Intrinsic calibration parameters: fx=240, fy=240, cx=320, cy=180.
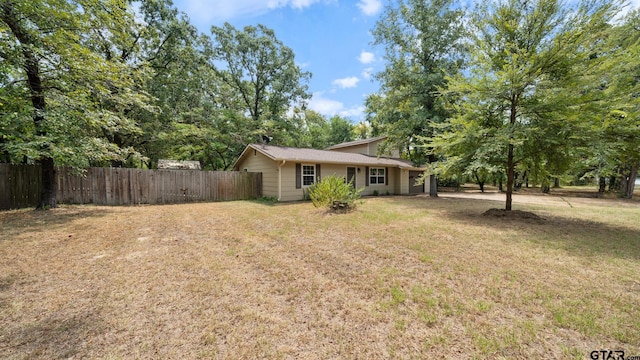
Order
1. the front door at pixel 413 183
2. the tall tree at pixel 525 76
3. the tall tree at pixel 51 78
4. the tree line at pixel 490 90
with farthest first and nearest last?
the front door at pixel 413 183 < the tall tree at pixel 51 78 < the tall tree at pixel 525 76 < the tree line at pixel 490 90

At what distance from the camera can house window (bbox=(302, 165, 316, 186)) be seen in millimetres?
12992

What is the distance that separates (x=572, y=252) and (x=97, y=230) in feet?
34.8

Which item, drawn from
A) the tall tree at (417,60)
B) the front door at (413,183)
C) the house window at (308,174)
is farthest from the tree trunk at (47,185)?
the front door at (413,183)

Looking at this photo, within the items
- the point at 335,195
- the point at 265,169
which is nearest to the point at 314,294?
the point at 335,195

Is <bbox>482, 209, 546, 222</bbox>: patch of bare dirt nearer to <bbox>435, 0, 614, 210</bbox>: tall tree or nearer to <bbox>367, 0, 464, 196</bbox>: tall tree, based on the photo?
<bbox>435, 0, 614, 210</bbox>: tall tree

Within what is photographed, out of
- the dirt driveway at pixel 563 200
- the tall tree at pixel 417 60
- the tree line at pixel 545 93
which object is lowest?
the dirt driveway at pixel 563 200

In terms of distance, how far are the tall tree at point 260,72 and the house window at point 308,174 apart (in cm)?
938

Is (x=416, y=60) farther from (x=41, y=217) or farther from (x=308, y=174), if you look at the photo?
(x=41, y=217)

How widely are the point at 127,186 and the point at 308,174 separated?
326 inches

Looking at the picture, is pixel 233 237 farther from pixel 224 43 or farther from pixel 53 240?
pixel 224 43

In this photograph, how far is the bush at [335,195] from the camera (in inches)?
348

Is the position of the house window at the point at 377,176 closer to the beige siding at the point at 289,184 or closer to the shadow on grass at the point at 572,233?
the beige siding at the point at 289,184

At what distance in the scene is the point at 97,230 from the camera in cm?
599

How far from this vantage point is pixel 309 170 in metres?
13.2
